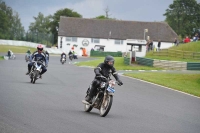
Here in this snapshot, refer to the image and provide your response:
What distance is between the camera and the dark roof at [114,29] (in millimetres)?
119062

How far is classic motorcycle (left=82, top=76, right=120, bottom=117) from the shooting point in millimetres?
13859

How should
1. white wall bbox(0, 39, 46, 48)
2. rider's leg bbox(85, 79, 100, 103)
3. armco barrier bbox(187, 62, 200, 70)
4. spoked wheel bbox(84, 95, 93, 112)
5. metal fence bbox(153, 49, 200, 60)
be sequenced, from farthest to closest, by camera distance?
white wall bbox(0, 39, 46, 48) < metal fence bbox(153, 49, 200, 60) < armco barrier bbox(187, 62, 200, 70) < spoked wheel bbox(84, 95, 93, 112) < rider's leg bbox(85, 79, 100, 103)

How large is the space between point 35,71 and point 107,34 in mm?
94772

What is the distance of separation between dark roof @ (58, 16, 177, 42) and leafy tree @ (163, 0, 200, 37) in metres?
14.1

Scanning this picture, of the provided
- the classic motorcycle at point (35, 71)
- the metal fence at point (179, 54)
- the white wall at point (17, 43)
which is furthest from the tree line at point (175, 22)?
the classic motorcycle at point (35, 71)

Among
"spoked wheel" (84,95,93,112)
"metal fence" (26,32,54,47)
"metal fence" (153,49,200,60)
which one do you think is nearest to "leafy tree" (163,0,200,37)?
"metal fence" (26,32,54,47)

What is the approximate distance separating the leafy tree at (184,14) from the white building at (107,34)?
1463 centimetres

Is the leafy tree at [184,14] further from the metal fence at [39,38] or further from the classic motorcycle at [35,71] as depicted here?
the classic motorcycle at [35,71]

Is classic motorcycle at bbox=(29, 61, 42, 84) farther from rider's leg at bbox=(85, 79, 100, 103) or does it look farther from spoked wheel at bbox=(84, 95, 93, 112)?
rider's leg at bbox=(85, 79, 100, 103)

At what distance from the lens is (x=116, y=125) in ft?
41.0

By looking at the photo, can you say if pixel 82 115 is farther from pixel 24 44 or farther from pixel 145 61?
pixel 24 44

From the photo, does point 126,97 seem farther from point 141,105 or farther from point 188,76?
point 188,76

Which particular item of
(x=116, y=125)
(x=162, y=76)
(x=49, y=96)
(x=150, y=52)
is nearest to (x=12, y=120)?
(x=116, y=125)

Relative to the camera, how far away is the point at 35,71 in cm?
2523
